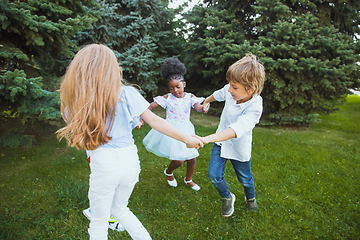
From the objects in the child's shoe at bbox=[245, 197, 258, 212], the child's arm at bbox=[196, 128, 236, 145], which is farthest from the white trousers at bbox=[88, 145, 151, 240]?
the child's shoe at bbox=[245, 197, 258, 212]

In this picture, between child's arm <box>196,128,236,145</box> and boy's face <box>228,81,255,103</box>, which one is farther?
boy's face <box>228,81,255,103</box>

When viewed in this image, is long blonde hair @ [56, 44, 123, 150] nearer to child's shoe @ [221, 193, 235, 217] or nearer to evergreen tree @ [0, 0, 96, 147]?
child's shoe @ [221, 193, 235, 217]

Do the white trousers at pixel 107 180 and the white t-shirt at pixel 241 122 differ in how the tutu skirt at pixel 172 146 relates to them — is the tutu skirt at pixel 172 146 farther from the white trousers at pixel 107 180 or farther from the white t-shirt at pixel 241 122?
the white trousers at pixel 107 180

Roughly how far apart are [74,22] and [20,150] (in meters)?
3.21

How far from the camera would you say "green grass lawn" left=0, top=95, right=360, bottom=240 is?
259 cm

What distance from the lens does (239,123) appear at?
217cm

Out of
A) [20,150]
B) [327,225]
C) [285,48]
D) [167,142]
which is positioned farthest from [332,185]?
[20,150]

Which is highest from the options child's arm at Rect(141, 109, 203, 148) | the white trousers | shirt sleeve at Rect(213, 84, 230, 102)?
shirt sleeve at Rect(213, 84, 230, 102)

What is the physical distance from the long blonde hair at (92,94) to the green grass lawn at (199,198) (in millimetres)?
1512

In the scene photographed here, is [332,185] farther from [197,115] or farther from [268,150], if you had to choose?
[197,115]

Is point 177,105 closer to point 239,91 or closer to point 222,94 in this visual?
point 222,94

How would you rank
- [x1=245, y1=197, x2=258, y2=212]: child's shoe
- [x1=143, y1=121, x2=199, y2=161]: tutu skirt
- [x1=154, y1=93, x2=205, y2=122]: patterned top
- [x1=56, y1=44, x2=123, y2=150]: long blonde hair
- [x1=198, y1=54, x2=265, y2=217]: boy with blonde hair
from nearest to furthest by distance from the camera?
[x1=56, y1=44, x2=123, y2=150]: long blonde hair < [x1=198, y1=54, x2=265, y2=217]: boy with blonde hair < [x1=245, y1=197, x2=258, y2=212]: child's shoe < [x1=143, y1=121, x2=199, y2=161]: tutu skirt < [x1=154, y1=93, x2=205, y2=122]: patterned top

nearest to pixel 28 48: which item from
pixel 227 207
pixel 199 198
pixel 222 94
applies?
pixel 222 94

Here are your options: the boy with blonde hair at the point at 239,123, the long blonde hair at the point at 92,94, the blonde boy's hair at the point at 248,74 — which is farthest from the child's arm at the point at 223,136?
the long blonde hair at the point at 92,94
